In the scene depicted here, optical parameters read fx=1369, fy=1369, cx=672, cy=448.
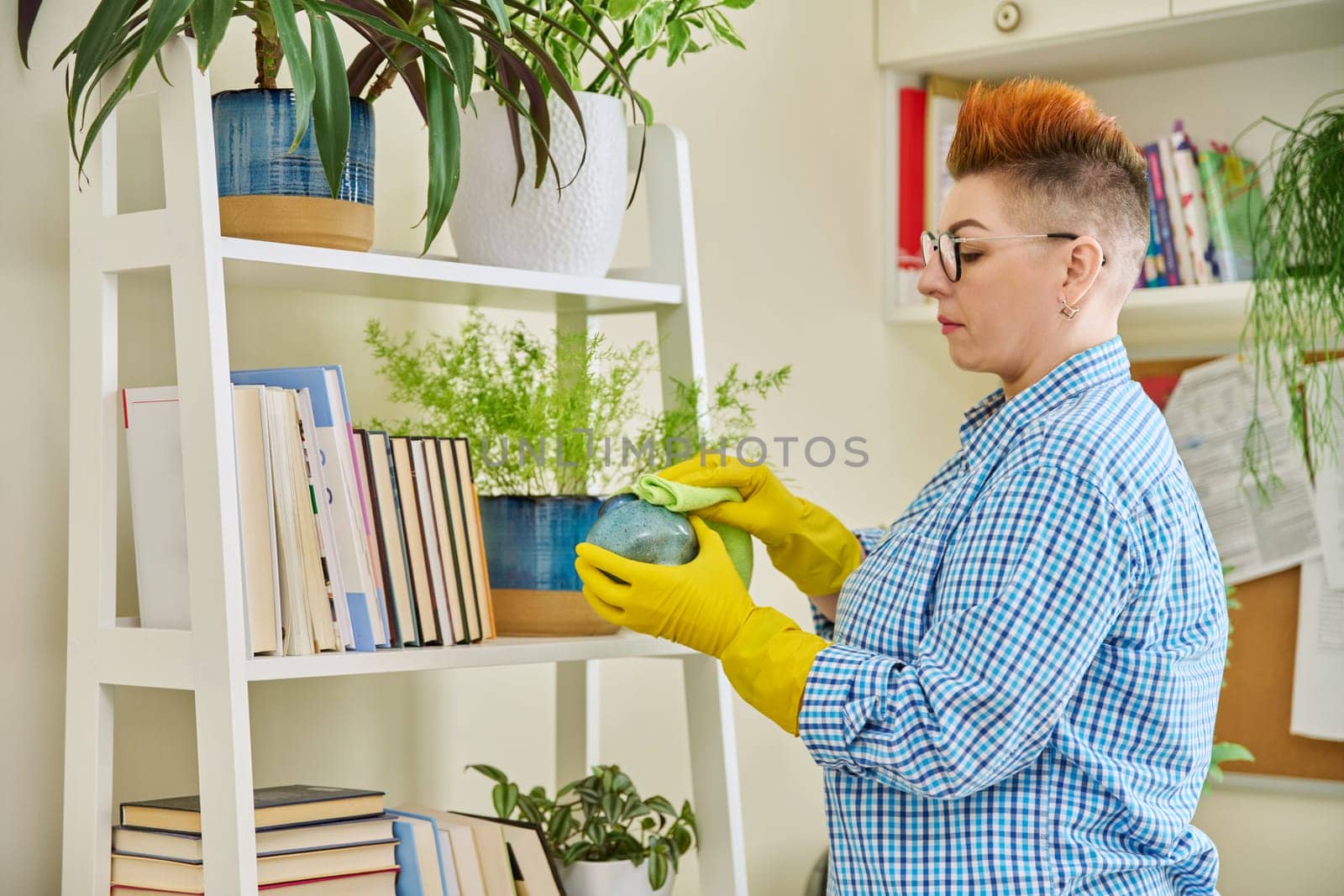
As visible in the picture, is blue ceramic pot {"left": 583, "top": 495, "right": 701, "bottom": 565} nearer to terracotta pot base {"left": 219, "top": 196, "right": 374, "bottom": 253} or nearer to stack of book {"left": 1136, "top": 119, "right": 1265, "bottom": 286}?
terracotta pot base {"left": 219, "top": 196, "right": 374, "bottom": 253}

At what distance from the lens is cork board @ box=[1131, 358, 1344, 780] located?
2.43 metres

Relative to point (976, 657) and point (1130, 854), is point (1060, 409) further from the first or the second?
point (1130, 854)

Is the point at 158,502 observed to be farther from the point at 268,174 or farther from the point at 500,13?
the point at 500,13

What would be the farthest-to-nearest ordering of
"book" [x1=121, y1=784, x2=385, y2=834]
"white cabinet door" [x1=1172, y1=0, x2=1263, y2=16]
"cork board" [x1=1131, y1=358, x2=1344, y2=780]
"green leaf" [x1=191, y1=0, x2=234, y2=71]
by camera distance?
1. "cork board" [x1=1131, y1=358, x2=1344, y2=780]
2. "white cabinet door" [x1=1172, y1=0, x2=1263, y2=16]
3. "book" [x1=121, y1=784, x2=385, y2=834]
4. "green leaf" [x1=191, y1=0, x2=234, y2=71]

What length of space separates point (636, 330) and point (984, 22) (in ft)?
3.06

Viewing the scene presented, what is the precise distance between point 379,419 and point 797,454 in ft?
2.97

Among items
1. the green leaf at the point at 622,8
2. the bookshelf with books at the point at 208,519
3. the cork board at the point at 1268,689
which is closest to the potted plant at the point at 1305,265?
the cork board at the point at 1268,689

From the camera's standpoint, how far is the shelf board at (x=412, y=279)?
123 cm

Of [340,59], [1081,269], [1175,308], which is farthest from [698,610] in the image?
[1175,308]

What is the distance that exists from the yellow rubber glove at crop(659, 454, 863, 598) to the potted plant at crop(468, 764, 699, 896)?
1.05ft

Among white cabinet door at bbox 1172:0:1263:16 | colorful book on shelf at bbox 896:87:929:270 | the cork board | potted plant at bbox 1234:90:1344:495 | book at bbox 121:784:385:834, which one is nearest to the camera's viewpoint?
book at bbox 121:784:385:834

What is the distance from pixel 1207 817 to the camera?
2.54m

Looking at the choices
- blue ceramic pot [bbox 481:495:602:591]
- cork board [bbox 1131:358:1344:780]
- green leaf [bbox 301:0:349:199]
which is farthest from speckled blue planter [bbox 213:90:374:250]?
cork board [bbox 1131:358:1344:780]

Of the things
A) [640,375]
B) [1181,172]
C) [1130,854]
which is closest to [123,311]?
[640,375]
